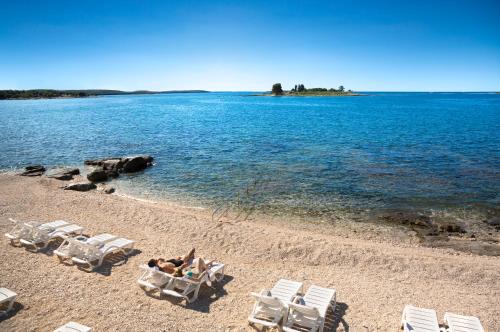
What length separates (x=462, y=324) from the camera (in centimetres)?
738

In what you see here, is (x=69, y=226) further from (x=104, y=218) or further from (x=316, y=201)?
(x=316, y=201)

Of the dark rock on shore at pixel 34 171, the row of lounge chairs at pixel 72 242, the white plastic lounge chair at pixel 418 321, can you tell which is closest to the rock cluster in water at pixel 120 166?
the dark rock on shore at pixel 34 171

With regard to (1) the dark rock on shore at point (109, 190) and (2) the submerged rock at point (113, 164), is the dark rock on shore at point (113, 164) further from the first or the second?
(1) the dark rock on shore at point (109, 190)

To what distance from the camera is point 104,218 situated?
15047mm

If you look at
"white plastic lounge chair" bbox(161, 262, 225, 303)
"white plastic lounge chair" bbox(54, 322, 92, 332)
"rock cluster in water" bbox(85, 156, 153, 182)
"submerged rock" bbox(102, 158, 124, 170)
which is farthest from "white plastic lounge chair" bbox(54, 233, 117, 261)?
"submerged rock" bbox(102, 158, 124, 170)

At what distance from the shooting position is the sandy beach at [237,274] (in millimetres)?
8117

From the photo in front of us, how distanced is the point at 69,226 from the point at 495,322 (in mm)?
14306

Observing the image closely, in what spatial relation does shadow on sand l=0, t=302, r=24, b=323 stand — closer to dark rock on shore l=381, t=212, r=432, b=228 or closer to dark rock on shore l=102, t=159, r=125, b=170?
dark rock on shore l=381, t=212, r=432, b=228

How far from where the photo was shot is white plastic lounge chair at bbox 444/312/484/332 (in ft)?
23.7

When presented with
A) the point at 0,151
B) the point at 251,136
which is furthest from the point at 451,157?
the point at 0,151

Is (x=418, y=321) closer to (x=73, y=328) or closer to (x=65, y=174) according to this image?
(x=73, y=328)

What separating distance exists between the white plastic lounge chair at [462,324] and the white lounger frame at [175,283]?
6.00m

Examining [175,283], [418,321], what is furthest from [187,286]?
[418,321]

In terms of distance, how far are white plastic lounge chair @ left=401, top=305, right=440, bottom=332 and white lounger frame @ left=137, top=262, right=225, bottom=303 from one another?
5074 millimetres
